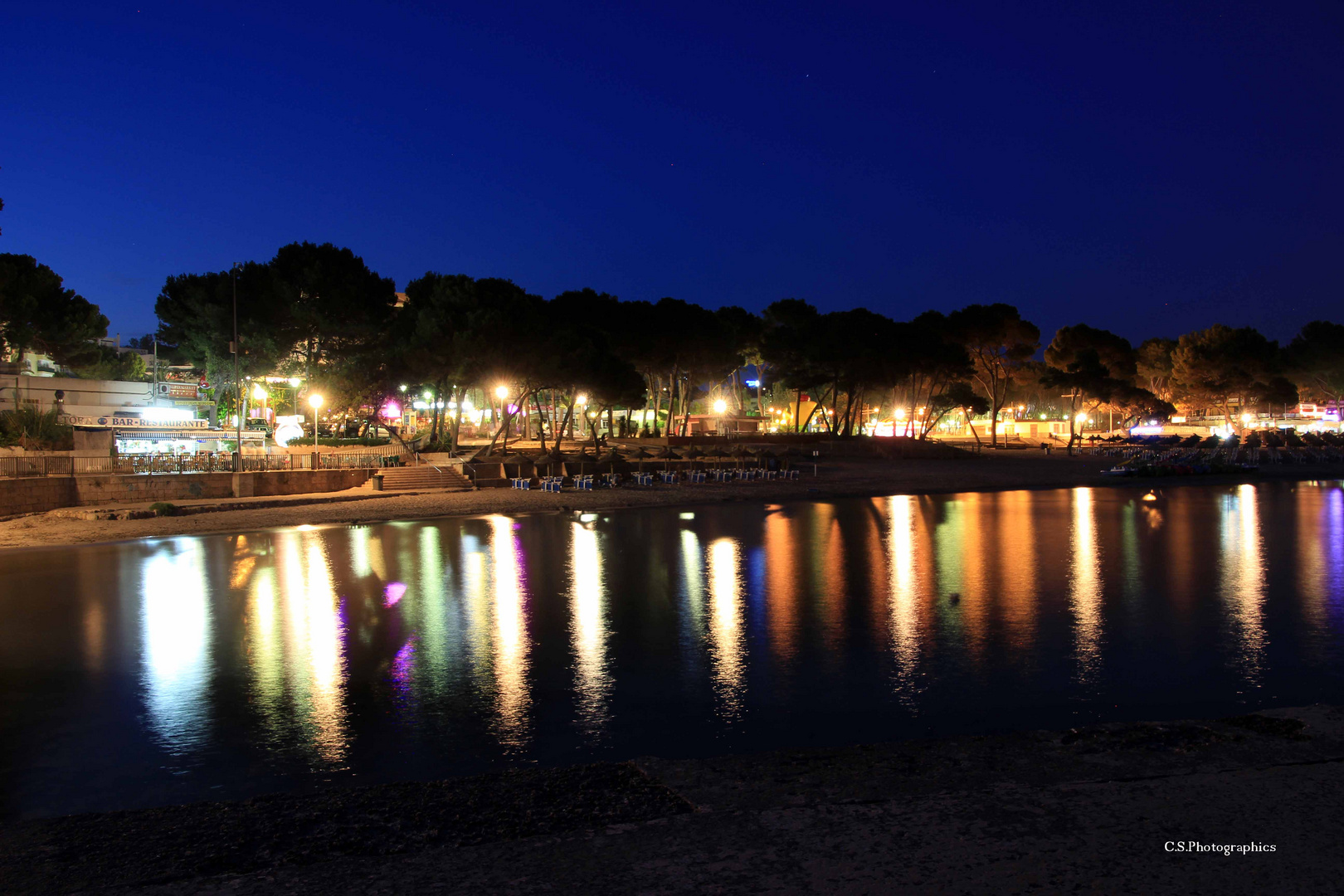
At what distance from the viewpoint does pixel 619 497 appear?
32.2m

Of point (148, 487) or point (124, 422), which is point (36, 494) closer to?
point (148, 487)

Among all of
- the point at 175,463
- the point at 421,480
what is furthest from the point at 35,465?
the point at 421,480

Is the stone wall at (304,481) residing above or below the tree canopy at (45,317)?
below

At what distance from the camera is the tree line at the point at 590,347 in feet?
138

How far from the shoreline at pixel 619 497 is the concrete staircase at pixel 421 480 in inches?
39.2

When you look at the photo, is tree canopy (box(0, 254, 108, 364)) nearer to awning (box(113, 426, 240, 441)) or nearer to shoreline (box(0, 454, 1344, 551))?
awning (box(113, 426, 240, 441))

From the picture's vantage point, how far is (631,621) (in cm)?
1119

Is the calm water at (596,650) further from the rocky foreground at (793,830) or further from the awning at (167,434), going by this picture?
the awning at (167,434)

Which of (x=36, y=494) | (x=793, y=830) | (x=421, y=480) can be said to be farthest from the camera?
(x=421, y=480)

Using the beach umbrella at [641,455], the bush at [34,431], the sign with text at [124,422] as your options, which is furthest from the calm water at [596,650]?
the beach umbrella at [641,455]

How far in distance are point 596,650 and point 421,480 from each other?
2663 centimetres

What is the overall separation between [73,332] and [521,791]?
55487mm

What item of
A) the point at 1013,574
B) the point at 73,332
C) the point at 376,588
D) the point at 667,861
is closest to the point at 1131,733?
the point at 667,861

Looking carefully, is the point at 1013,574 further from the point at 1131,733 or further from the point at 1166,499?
the point at 1166,499
